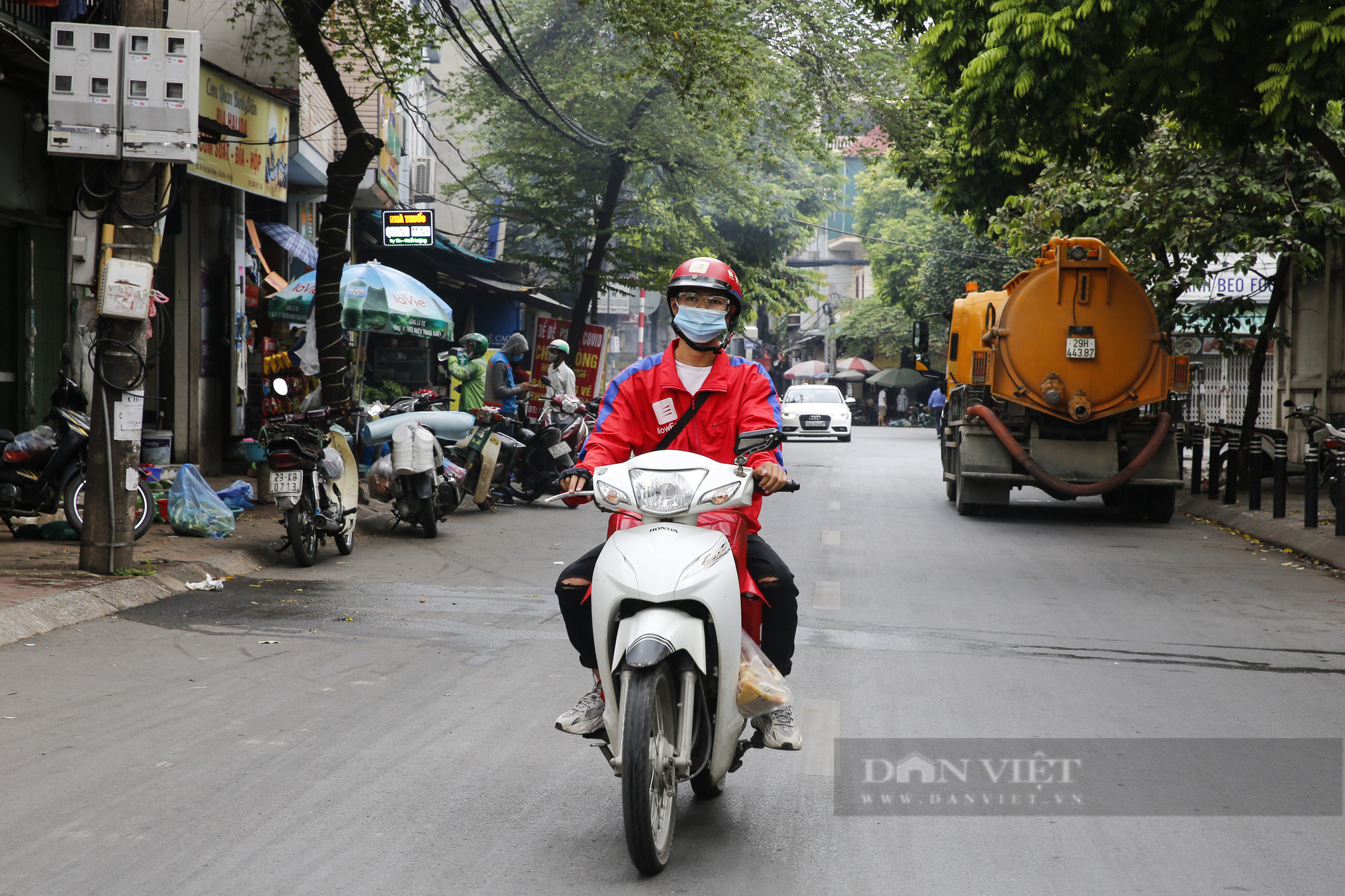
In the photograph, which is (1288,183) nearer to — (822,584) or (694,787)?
(822,584)

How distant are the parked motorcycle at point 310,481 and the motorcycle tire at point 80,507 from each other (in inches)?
37.0

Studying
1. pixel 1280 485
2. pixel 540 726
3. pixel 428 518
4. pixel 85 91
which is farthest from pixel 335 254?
pixel 1280 485

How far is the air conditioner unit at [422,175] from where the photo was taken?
102 feet

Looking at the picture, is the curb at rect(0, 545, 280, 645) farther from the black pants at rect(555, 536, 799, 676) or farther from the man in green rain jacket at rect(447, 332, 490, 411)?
the man in green rain jacket at rect(447, 332, 490, 411)

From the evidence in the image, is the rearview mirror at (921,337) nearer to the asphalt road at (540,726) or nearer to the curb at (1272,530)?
the curb at (1272,530)

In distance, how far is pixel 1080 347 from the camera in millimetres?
14148

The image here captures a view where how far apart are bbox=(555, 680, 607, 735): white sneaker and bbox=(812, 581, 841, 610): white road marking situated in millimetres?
4407

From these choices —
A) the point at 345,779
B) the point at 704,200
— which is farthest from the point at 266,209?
the point at 345,779

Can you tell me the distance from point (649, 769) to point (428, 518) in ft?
28.3

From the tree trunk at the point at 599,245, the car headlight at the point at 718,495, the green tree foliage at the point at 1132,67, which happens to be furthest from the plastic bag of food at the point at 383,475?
the tree trunk at the point at 599,245


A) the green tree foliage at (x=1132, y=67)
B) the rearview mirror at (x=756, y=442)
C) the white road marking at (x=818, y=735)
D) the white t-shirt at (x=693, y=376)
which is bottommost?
A: the white road marking at (x=818, y=735)

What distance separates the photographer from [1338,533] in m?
11.8

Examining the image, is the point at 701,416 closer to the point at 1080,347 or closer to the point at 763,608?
the point at 763,608

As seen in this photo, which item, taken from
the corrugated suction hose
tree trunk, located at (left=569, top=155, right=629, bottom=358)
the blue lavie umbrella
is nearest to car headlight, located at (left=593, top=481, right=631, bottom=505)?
the corrugated suction hose
